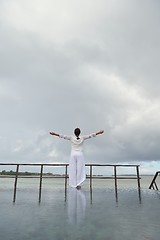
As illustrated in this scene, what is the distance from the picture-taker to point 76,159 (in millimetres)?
7359

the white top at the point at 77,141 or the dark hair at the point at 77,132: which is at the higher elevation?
the dark hair at the point at 77,132

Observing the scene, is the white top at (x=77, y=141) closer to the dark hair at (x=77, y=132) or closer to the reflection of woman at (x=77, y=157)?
the reflection of woman at (x=77, y=157)

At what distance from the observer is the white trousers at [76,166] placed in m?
7.31

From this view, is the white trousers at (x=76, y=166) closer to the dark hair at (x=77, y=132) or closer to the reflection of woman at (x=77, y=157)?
the reflection of woman at (x=77, y=157)

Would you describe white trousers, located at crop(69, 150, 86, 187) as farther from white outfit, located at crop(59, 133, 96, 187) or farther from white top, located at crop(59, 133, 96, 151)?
white top, located at crop(59, 133, 96, 151)

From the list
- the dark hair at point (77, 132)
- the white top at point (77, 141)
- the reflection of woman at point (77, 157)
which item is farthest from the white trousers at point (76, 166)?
the dark hair at point (77, 132)

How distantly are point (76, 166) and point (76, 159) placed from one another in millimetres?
211

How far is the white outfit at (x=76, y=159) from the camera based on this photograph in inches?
287

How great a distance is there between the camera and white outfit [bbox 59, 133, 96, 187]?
23.9ft

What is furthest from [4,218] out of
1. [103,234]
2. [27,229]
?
[103,234]

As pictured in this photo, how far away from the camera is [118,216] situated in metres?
3.19

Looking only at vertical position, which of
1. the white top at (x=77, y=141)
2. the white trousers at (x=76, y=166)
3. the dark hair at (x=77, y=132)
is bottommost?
the white trousers at (x=76, y=166)

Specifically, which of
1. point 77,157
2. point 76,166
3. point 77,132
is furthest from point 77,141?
point 76,166

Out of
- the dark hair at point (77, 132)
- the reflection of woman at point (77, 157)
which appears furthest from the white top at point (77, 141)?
the dark hair at point (77, 132)
